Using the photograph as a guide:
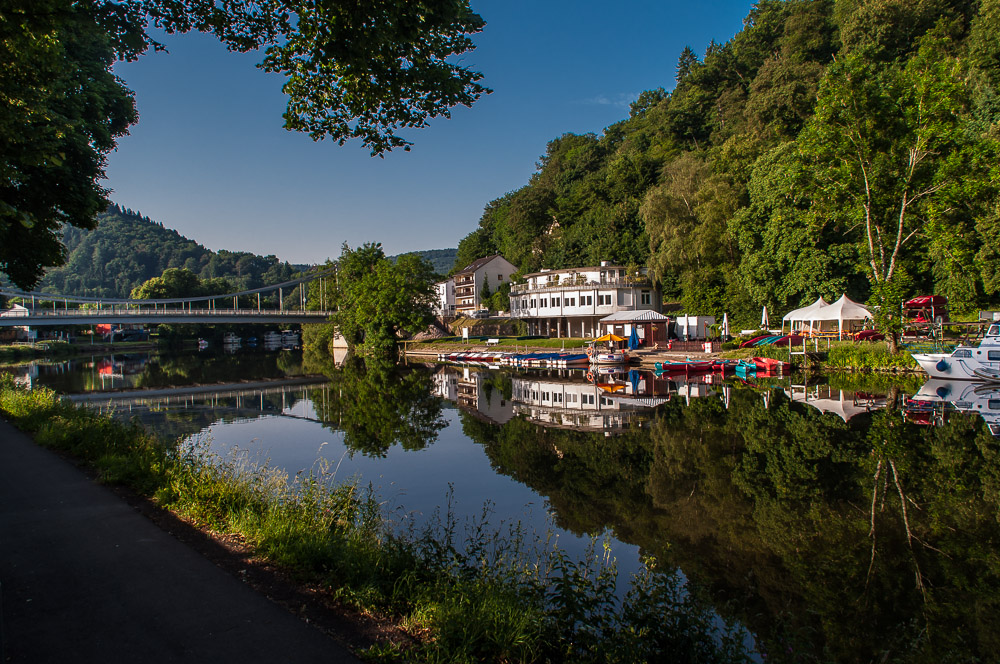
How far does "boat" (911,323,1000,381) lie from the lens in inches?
960

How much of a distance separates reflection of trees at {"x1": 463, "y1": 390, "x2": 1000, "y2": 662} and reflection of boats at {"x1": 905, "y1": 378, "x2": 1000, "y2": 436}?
0.68 meters

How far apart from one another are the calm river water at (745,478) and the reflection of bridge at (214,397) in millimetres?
413

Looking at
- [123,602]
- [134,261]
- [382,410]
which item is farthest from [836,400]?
[134,261]

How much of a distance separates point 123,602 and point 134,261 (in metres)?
182

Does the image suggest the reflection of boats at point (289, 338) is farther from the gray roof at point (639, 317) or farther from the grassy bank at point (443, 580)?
the grassy bank at point (443, 580)

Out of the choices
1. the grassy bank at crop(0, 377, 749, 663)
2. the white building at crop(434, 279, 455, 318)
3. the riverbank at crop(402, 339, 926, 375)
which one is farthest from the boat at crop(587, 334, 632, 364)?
the white building at crop(434, 279, 455, 318)

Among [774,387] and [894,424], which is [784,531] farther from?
[774,387]

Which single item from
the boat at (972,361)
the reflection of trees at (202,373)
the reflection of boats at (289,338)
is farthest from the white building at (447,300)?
the boat at (972,361)

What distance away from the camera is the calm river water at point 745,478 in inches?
274

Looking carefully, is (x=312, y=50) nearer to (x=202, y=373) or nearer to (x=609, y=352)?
(x=609, y=352)

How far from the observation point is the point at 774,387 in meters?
27.4

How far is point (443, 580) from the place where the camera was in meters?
5.86

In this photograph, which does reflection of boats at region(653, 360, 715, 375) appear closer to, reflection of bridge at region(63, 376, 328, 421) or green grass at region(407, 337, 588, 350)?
green grass at region(407, 337, 588, 350)

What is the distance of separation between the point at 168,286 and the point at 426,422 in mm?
88452
